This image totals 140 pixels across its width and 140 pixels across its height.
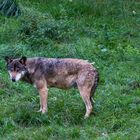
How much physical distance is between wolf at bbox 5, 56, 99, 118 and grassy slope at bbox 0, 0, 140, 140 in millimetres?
314

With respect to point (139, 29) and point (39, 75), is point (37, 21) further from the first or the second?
point (39, 75)

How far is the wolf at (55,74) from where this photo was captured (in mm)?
9914

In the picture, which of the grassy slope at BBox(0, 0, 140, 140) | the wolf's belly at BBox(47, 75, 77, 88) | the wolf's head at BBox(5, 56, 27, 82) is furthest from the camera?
the wolf's belly at BBox(47, 75, 77, 88)

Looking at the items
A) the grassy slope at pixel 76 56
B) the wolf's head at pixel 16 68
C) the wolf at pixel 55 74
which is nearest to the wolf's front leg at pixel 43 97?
the wolf at pixel 55 74

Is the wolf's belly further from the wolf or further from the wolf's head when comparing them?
the wolf's head

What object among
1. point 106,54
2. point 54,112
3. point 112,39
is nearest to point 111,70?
point 106,54

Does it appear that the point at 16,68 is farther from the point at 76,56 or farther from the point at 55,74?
the point at 76,56

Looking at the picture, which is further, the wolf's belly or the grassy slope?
the wolf's belly

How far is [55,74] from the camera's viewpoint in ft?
33.5

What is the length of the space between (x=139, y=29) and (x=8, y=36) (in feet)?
12.8

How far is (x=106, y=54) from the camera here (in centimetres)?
1405

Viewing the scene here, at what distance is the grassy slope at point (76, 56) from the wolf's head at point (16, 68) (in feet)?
1.75

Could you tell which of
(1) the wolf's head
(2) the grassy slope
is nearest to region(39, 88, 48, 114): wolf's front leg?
(2) the grassy slope

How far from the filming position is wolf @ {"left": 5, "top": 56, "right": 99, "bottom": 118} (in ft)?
32.5
